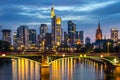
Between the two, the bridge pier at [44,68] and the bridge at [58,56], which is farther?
the bridge at [58,56]

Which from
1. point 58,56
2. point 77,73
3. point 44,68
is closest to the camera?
point 44,68

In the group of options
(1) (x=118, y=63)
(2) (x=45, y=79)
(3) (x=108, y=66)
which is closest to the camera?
(2) (x=45, y=79)

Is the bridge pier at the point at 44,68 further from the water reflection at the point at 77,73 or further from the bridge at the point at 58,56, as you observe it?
the water reflection at the point at 77,73

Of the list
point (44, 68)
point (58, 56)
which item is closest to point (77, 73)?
point (58, 56)

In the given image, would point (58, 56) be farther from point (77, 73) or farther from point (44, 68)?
point (44, 68)

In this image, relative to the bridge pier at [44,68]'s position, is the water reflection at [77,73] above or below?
below

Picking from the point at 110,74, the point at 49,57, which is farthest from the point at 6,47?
the point at 110,74

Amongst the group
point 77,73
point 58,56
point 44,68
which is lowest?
point 77,73

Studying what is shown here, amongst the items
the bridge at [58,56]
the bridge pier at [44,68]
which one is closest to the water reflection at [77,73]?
the bridge pier at [44,68]

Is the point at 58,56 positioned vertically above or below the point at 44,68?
above

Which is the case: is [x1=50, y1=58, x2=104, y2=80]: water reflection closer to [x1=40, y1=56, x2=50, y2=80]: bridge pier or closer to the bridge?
[x1=40, y1=56, x2=50, y2=80]: bridge pier

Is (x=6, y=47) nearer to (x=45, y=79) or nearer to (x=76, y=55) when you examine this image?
(x=76, y=55)

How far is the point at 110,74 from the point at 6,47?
275 feet

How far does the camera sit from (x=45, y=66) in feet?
326
